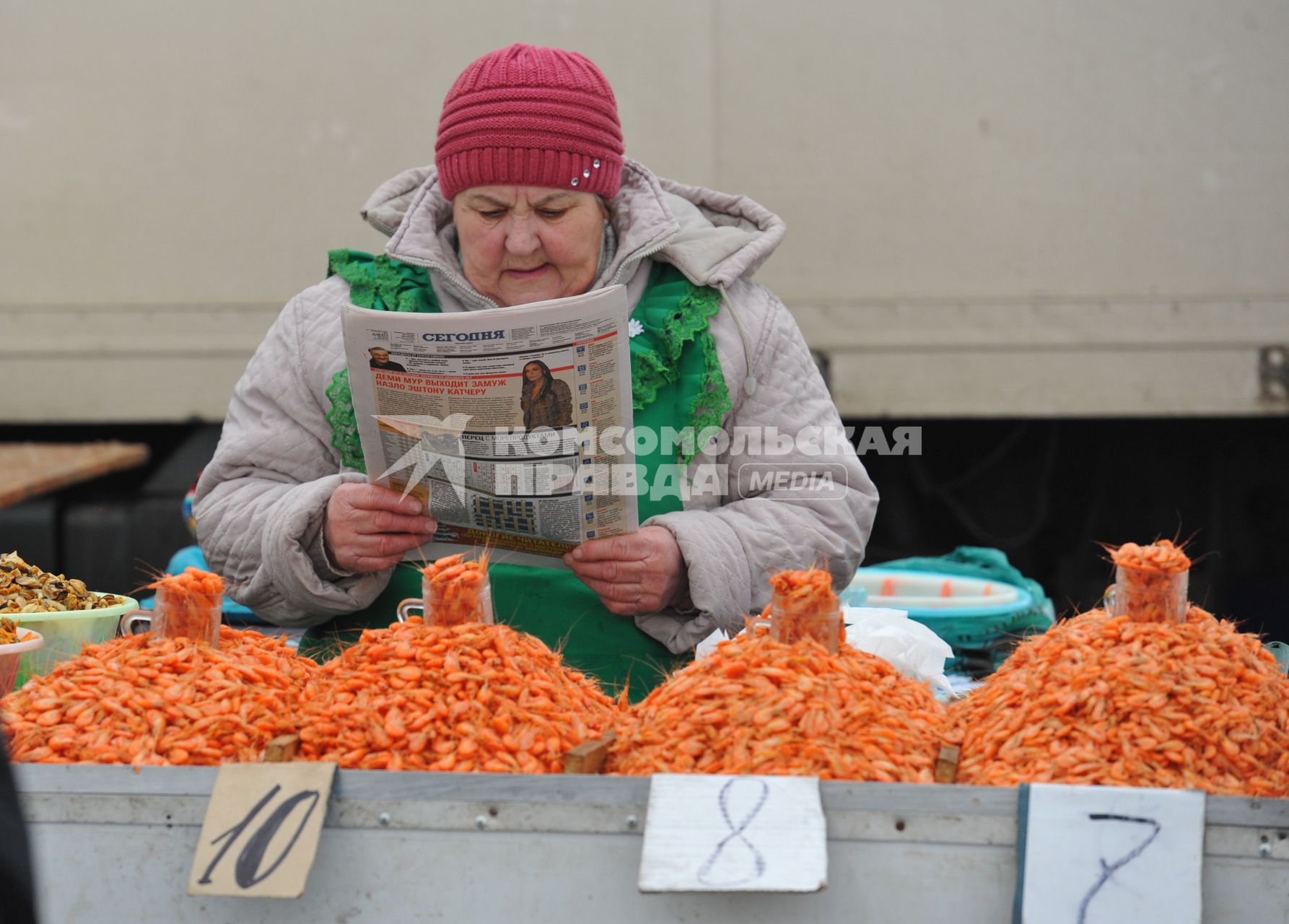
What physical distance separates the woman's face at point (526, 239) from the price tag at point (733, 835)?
3.41 feet

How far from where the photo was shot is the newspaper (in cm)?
169

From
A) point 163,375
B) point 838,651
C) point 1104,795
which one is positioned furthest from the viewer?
point 163,375

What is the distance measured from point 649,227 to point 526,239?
21cm

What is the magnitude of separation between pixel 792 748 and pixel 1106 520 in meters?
4.03

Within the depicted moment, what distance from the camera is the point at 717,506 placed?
2.16m

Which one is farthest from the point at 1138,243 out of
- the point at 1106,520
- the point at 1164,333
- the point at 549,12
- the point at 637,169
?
the point at 637,169

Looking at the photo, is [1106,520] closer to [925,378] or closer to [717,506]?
[925,378]

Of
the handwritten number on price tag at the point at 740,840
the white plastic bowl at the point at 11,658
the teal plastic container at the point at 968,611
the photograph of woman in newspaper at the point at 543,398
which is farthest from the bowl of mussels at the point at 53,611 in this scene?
the teal plastic container at the point at 968,611

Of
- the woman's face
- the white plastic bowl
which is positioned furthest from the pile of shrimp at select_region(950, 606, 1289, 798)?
the white plastic bowl

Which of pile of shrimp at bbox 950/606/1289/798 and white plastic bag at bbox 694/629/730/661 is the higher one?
pile of shrimp at bbox 950/606/1289/798

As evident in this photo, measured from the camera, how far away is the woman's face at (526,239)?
2.04 metres

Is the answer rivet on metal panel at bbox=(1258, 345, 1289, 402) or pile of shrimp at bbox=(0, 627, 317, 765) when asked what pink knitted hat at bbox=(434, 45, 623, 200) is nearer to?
pile of shrimp at bbox=(0, 627, 317, 765)

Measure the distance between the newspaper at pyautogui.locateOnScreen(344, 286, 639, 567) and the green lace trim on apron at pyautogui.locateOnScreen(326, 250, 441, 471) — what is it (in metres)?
0.22

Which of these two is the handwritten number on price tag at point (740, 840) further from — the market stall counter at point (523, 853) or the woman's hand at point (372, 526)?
the woman's hand at point (372, 526)
